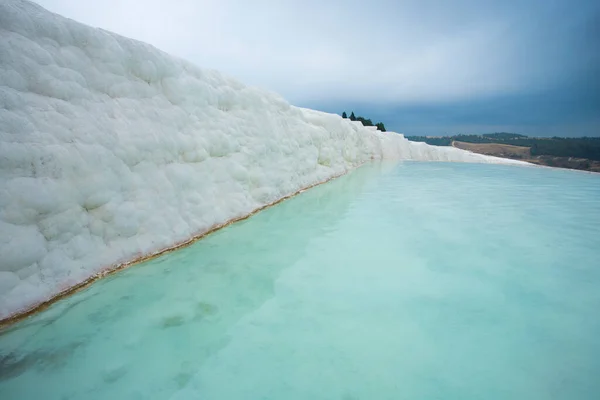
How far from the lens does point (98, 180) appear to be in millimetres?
2652

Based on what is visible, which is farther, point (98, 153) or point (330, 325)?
point (98, 153)

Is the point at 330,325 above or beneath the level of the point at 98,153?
beneath

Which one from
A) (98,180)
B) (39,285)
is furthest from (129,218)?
(39,285)

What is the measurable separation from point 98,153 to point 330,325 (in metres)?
2.56

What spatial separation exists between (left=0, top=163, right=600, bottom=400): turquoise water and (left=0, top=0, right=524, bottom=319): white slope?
0.33 metres

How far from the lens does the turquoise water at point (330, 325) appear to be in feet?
4.80

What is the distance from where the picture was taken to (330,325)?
6.25ft

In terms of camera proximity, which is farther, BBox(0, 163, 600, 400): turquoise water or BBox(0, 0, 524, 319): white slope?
BBox(0, 0, 524, 319): white slope

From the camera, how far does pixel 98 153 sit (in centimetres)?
270

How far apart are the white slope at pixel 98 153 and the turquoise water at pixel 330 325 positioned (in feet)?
1.09

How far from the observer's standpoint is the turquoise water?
4.80 feet

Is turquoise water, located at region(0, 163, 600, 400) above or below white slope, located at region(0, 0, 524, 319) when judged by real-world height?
below

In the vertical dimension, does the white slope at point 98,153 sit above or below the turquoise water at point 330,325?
above

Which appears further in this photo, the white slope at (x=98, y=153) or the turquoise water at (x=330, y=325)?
the white slope at (x=98, y=153)
